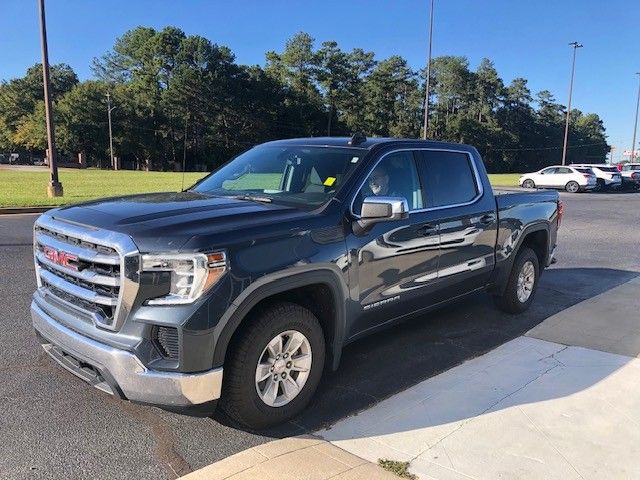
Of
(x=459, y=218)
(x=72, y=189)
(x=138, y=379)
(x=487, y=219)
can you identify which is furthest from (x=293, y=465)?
(x=72, y=189)

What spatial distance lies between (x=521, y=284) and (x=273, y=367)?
3.62 m

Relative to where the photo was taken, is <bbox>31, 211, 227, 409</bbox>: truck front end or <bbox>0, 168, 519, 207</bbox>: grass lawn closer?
<bbox>31, 211, 227, 409</bbox>: truck front end

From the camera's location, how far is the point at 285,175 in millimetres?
4449

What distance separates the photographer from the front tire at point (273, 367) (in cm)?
315

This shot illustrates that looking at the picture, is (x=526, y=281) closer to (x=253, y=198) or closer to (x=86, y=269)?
(x=253, y=198)

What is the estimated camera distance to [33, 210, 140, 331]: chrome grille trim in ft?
9.44

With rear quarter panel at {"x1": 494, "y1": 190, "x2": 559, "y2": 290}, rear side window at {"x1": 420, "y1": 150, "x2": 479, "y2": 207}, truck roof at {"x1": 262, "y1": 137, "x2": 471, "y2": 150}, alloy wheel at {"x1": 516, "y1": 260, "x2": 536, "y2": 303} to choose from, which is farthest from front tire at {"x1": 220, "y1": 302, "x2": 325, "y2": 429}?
alloy wheel at {"x1": 516, "y1": 260, "x2": 536, "y2": 303}

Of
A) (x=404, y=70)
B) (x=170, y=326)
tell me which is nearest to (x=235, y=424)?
(x=170, y=326)

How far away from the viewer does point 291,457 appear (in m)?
3.05

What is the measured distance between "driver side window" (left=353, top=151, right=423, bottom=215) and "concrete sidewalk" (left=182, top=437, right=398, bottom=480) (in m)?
1.69

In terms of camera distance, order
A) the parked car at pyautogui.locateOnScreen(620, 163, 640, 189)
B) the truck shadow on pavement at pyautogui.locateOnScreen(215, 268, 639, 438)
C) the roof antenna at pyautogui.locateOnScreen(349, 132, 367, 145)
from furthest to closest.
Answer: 1. the parked car at pyautogui.locateOnScreen(620, 163, 640, 189)
2. the roof antenna at pyautogui.locateOnScreen(349, 132, 367, 145)
3. the truck shadow on pavement at pyautogui.locateOnScreen(215, 268, 639, 438)

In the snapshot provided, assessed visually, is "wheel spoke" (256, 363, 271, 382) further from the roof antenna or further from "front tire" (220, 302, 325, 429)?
the roof antenna

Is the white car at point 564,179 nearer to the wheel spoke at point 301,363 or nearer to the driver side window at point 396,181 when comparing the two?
the driver side window at point 396,181

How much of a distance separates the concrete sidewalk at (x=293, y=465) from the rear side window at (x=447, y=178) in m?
2.22
